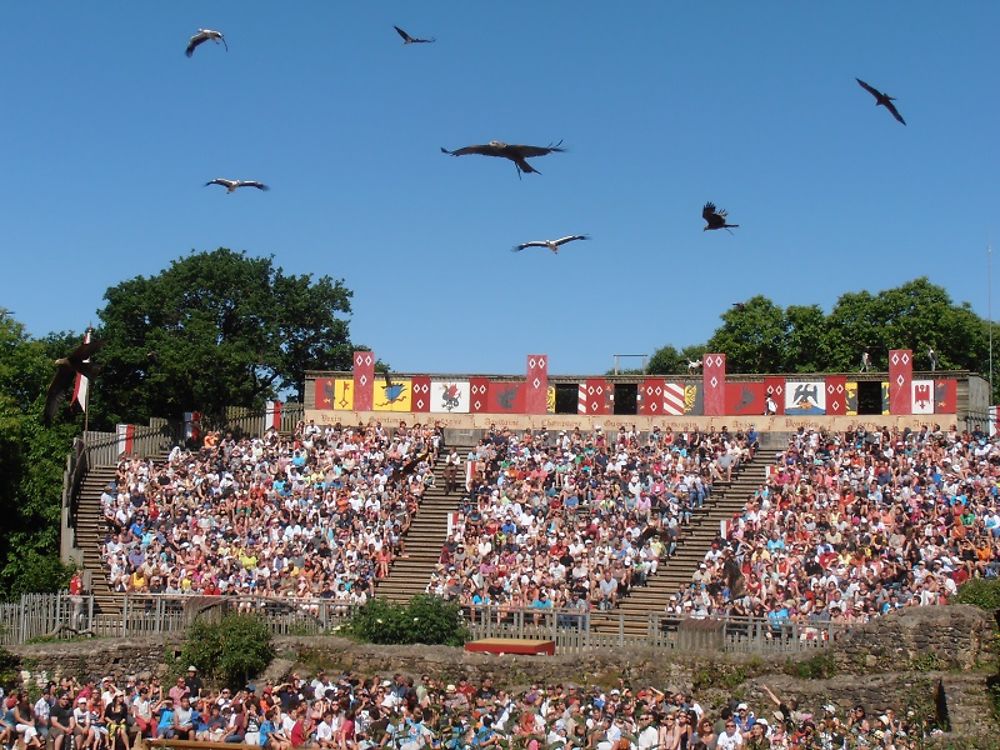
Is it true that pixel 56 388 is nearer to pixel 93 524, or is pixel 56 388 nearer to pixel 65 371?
pixel 65 371

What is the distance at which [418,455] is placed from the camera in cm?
3725

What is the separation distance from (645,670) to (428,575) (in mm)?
9720

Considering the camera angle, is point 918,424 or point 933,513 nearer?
point 933,513

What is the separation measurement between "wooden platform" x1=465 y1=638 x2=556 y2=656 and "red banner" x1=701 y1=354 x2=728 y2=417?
48.9 feet

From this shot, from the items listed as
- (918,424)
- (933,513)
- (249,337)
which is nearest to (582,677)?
(933,513)

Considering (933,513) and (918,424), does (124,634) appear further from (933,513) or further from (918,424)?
(918,424)

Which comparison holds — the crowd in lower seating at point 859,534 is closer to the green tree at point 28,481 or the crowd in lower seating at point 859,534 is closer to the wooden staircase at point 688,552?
the wooden staircase at point 688,552

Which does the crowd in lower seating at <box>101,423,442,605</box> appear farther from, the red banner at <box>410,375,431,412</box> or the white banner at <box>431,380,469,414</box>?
the white banner at <box>431,380,469,414</box>

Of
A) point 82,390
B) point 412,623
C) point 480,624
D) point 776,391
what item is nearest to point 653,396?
point 776,391

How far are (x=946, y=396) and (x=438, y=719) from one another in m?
21.7

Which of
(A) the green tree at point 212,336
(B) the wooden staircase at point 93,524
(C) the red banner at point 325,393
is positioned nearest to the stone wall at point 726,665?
(B) the wooden staircase at point 93,524

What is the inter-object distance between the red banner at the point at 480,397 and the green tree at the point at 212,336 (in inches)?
464

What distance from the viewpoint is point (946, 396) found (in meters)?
37.0

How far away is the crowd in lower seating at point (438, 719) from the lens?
60.4 feet
